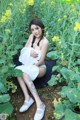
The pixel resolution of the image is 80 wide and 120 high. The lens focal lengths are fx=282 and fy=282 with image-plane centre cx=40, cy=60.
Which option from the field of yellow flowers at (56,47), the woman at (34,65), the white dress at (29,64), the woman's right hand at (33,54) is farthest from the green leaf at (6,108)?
the woman's right hand at (33,54)

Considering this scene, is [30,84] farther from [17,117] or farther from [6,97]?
[6,97]

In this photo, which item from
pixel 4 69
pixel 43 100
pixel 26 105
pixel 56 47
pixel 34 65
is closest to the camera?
pixel 4 69

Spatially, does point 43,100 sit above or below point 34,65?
below

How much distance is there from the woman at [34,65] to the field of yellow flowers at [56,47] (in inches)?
4.7

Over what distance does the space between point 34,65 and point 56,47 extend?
30.3 inches

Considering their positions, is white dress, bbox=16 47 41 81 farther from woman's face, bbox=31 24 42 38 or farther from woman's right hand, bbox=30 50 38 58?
woman's face, bbox=31 24 42 38

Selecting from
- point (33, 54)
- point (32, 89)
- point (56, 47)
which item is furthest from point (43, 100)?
point (56, 47)

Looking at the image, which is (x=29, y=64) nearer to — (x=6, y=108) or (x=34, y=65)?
(x=34, y=65)

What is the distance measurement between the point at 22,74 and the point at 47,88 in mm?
496

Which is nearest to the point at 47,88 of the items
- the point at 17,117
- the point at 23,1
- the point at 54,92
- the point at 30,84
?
the point at 54,92

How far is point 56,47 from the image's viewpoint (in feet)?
13.5

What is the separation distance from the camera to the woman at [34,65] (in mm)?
3189

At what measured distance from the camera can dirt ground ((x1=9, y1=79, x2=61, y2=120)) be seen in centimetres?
312

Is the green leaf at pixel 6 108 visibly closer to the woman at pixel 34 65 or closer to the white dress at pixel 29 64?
the woman at pixel 34 65
